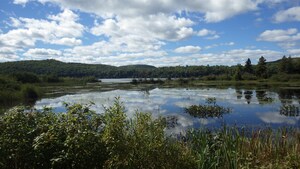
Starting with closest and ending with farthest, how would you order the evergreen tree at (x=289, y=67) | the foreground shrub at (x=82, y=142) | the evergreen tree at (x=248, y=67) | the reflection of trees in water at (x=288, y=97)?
the foreground shrub at (x=82, y=142) < the reflection of trees in water at (x=288, y=97) < the evergreen tree at (x=289, y=67) < the evergreen tree at (x=248, y=67)

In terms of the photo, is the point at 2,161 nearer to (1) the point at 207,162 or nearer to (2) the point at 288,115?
(1) the point at 207,162

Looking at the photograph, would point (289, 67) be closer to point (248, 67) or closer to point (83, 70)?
point (248, 67)

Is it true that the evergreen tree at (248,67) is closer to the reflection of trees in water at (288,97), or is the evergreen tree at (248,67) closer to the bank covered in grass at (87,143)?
the reflection of trees in water at (288,97)

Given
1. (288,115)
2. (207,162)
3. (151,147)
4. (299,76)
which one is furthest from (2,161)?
(299,76)

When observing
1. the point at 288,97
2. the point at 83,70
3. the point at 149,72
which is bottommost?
the point at 288,97

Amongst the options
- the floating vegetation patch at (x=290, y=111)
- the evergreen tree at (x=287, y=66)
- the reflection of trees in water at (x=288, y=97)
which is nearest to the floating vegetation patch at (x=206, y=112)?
the floating vegetation patch at (x=290, y=111)

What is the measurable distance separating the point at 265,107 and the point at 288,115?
536 centimetres

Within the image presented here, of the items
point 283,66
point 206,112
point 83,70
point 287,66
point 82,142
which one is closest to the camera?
point 82,142

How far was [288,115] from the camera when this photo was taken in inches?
932

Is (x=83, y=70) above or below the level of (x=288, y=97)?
above

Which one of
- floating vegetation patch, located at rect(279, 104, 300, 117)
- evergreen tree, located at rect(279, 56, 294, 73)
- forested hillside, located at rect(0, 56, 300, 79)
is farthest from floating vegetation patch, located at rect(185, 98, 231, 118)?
evergreen tree, located at rect(279, 56, 294, 73)

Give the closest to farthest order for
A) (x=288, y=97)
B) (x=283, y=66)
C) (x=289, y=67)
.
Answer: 1. (x=288, y=97)
2. (x=289, y=67)
3. (x=283, y=66)

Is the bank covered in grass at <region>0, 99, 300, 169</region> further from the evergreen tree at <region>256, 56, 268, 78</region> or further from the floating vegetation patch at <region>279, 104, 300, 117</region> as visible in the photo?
the evergreen tree at <region>256, 56, 268, 78</region>

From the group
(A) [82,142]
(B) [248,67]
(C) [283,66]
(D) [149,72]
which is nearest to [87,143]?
(A) [82,142]
